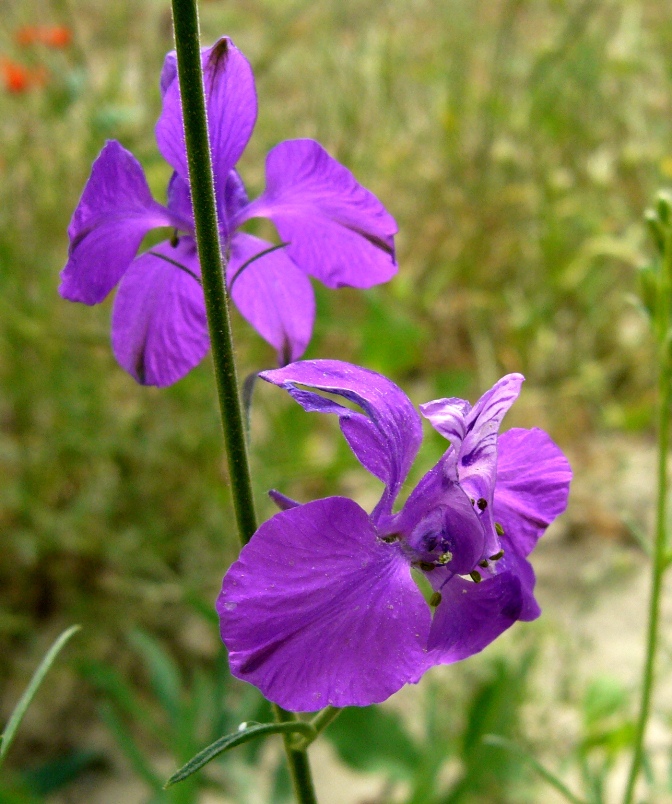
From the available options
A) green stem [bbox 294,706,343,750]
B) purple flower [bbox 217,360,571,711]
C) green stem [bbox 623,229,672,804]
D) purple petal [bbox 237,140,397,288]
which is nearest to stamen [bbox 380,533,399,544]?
purple flower [bbox 217,360,571,711]

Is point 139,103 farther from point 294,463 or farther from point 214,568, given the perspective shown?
point 214,568

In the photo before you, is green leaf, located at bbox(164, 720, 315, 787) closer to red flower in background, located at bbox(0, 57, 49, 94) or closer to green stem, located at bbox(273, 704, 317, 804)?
green stem, located at bbox(273, 704, 317, 804)

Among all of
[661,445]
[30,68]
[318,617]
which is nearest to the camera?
[318,617]

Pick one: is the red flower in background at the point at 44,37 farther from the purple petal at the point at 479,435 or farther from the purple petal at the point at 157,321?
the purple petal at the point at 479,435

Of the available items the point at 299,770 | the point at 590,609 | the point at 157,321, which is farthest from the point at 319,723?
the point at 590,609

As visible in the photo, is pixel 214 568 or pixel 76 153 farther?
pixel 76 153

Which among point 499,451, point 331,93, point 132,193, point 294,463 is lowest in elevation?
point 294,463

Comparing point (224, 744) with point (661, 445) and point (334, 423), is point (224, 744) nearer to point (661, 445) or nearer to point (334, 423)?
point (661, 445)

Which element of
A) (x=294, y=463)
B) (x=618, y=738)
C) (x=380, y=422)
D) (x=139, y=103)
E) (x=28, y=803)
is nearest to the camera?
(x=380, y=422)

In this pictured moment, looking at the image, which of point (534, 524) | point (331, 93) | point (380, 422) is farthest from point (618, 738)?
point (331, 93)
